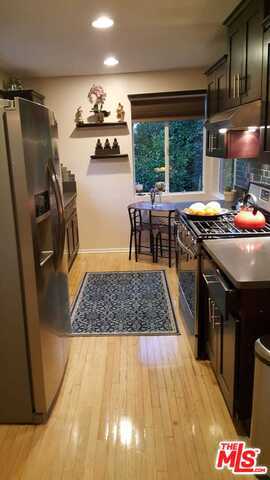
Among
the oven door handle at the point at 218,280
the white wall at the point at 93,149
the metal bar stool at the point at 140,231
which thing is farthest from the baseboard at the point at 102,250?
the oven door handle at the point at 218,280

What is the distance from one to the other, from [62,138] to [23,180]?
142 inches

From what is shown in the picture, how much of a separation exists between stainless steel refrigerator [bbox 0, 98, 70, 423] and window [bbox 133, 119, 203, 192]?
314 centimetres

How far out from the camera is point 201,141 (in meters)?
5.30

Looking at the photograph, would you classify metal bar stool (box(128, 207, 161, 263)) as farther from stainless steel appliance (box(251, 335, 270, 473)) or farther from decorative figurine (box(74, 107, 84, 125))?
stainless steel appliance (box(251, 335, 270, 473))

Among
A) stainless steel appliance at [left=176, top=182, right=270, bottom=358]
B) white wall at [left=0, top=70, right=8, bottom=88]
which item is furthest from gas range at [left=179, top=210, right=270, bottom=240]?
white wall at [left=0, top=70, right=8, bottom=88]

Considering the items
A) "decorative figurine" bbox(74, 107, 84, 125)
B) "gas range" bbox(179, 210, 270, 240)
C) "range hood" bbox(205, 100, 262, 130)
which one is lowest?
"gas range" bbox(179, 210, 270, 240)

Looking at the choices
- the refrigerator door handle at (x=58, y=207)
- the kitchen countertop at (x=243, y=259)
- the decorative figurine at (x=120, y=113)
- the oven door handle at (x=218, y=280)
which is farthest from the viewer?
the decorative figurine at (x=120, y=113)

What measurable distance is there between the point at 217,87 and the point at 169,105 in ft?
5.17

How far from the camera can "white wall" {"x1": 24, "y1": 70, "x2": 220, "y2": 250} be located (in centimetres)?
495

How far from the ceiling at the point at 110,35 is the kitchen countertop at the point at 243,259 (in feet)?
5.54

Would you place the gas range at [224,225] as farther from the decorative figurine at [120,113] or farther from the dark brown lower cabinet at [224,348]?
the decorative figurine at [120,113]

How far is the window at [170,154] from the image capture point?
5258 millimetres

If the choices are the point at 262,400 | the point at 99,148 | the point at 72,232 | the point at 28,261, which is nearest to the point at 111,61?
the point at 99,148

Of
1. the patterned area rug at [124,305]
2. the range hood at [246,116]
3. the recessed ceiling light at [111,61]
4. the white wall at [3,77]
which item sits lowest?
the patterned area rug at [124,305]
